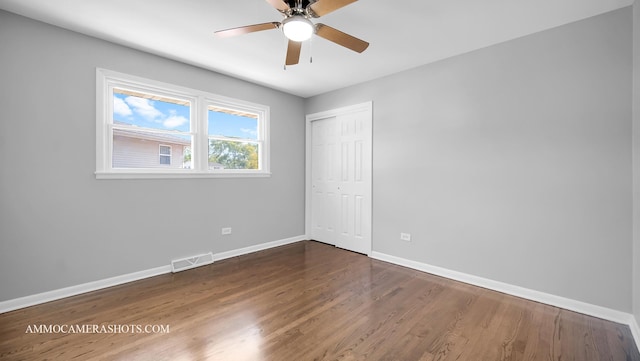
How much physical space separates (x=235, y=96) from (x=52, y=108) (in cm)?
203

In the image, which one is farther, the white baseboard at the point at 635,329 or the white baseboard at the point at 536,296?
the white baseboard at the point at 536,296

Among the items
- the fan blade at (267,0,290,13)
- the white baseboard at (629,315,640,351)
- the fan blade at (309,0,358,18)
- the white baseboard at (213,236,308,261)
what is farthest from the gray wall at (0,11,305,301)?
the white baseboard at (629,315,640,351)

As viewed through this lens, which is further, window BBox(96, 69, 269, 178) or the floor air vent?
the floor air vent

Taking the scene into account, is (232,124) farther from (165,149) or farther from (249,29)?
(249,29)

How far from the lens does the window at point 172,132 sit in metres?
2.99

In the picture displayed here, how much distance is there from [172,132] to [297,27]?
239cm

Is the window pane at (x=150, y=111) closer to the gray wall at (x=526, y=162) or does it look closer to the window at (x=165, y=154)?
the window at (x=165, y=154)

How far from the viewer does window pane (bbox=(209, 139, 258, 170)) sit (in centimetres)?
393

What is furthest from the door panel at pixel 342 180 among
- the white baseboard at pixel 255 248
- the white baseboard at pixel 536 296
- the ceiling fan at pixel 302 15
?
the ceiling fan at pixel 302 15

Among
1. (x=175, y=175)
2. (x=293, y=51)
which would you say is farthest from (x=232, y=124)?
(x=293, y=51)

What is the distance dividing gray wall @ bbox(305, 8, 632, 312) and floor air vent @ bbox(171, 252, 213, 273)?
8.42ft

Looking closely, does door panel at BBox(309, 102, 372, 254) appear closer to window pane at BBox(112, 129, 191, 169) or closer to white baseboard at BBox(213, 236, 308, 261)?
white baseboard at BBox(213, 236, 308, 261)

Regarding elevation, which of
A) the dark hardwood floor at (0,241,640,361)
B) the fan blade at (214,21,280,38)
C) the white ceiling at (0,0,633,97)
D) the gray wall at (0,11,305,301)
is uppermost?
the white ceiling at (0,0,633,97)

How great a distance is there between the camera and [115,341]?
1.98m
